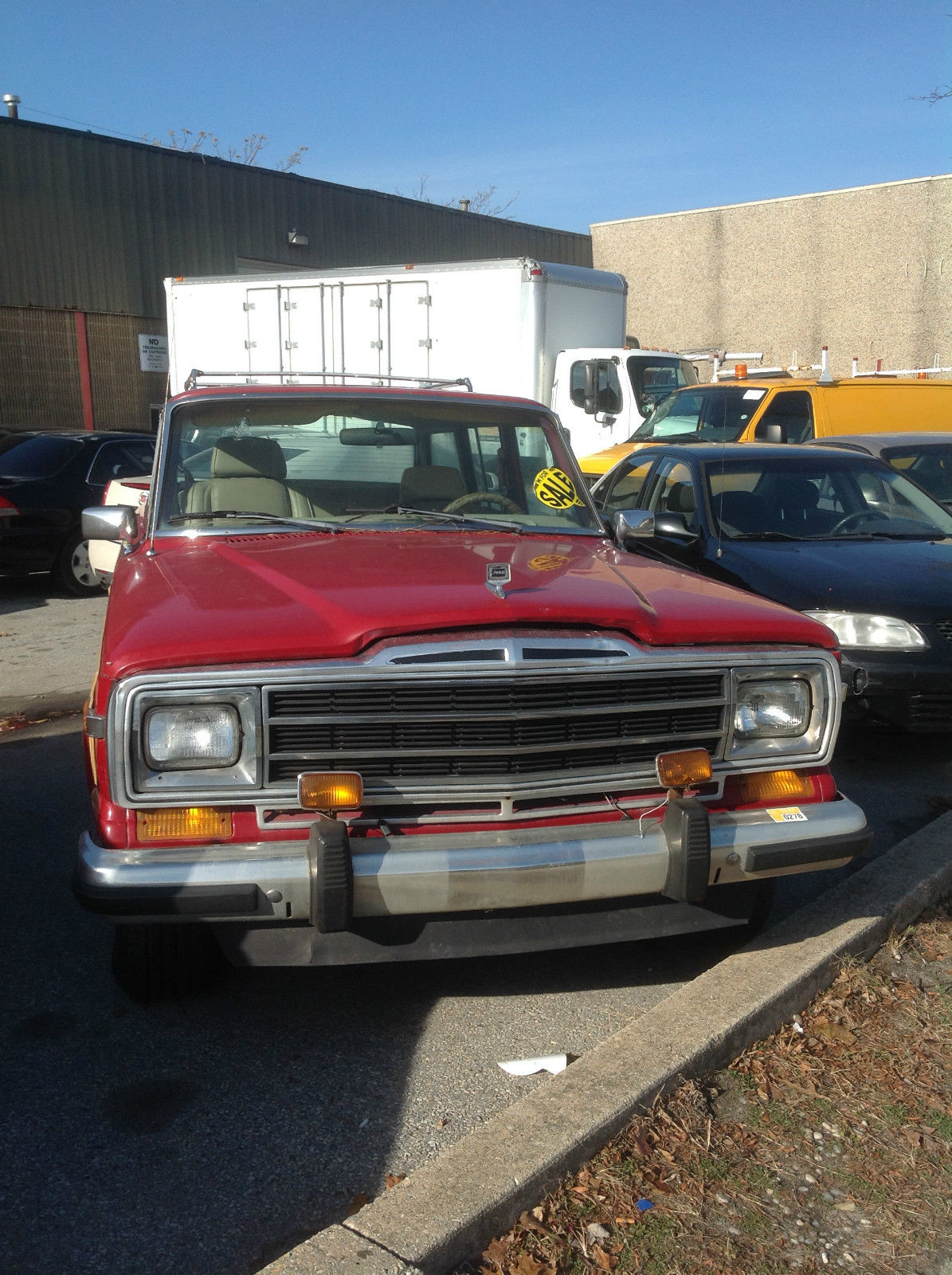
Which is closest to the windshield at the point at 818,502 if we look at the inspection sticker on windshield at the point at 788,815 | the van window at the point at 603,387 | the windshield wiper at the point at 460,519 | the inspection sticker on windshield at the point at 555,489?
the inspection sticker on windshield at the point at 555,489

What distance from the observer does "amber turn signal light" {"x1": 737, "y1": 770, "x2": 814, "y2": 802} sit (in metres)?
3.35

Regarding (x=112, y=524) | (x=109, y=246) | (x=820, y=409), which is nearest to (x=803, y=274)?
(x=109, y=246)

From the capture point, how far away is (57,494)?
11.0 metres

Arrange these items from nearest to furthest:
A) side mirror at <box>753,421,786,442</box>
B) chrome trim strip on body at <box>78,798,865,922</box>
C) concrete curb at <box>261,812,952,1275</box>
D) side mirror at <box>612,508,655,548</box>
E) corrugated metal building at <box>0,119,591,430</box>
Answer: concrete curb at <box>261,812,952,1275</box> < chrome trim strip on body at <box>78,798,865,922</box> < side mirror at <box>612,508,655,548</box> < side mirror at <box>753,421,786,442</box> < corrugated metal building at <box>0,119,591,430</box>

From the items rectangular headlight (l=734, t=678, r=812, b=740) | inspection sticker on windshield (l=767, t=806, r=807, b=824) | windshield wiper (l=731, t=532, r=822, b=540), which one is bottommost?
inspection sticker on windshield (l=767, t=806, r=807, b=824)

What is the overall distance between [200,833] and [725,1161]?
147 cm

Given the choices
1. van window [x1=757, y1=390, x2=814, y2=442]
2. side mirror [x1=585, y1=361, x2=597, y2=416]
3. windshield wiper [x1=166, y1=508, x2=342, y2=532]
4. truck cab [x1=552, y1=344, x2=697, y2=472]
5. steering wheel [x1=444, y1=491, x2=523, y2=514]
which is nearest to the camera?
windshield wiper [x1=166, y1=508, x2=342, y2=532]

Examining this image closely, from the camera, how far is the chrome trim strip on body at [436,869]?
2838mm

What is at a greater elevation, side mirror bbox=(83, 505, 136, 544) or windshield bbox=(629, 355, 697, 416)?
windshield bbox=(629, 355, 697, 416)

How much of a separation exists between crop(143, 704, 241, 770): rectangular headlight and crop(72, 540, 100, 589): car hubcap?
8680 mm

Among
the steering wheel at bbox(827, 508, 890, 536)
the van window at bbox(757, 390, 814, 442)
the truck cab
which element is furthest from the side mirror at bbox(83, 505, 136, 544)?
the truck cab

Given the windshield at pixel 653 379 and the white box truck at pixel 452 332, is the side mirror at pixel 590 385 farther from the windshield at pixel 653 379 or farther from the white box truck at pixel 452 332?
the windshield at pixel 653 379

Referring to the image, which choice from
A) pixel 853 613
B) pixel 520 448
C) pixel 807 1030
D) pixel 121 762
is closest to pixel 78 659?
pixel 520 448

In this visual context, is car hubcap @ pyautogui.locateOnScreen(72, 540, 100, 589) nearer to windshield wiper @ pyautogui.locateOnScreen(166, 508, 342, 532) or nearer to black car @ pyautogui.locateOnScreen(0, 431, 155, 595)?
black car @ pyautogui.locateOnScreen(0, 431, 155, 595)
